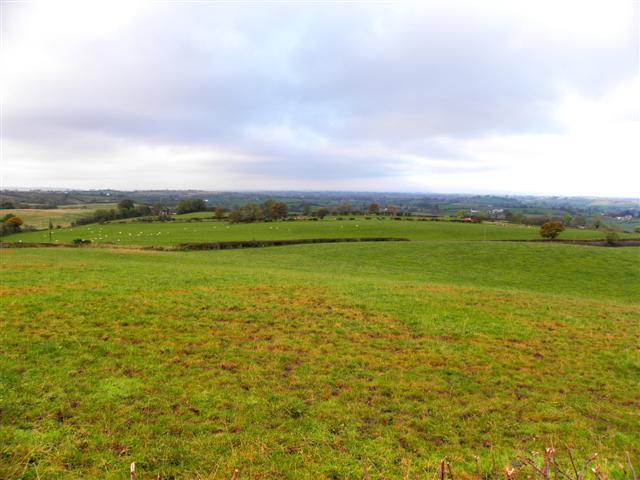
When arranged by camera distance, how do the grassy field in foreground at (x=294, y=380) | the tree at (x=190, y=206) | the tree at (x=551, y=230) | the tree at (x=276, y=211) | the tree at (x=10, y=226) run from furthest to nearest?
the tree at (x=190, y=206) → the tree at (x=276, y=211) → the tree at (x=10, y=226) → the tree at (x=551, y=230) → the grassy field in foreground at (x=294, y=380)

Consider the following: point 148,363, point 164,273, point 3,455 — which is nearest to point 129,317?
point 148,363

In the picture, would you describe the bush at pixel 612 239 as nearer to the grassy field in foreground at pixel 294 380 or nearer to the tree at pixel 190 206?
the grassy field in foreground at pixel 294 380

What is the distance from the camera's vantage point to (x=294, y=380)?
8.48 meters

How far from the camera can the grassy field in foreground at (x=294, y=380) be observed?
591cm

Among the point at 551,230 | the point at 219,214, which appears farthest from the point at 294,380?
the point at 219,214

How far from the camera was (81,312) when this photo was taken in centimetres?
1200

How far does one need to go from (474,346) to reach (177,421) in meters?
9.04

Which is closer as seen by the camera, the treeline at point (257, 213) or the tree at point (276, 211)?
the treeline at point (257, 213)

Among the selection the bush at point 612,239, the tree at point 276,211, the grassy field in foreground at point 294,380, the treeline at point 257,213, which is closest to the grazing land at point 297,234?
the bush at point 612,239

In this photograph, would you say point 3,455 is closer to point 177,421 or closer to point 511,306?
point 177,421

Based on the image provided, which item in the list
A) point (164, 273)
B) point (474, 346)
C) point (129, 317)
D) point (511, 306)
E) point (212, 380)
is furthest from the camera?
point (164, 273)

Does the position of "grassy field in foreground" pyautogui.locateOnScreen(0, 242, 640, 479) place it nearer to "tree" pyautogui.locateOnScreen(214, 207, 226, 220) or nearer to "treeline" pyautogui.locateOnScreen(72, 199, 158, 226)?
"tree" pyautogui.locateOnScreen(214, 207, 226, 220)

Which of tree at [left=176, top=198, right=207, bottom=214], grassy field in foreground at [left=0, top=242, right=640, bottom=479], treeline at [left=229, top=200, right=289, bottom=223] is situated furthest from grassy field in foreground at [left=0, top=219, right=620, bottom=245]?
tree at [left=176, top=198, right=207, bottom=214]

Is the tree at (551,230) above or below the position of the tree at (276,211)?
below
